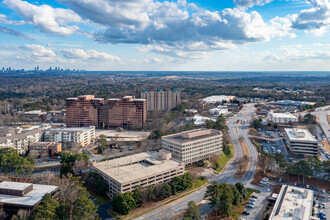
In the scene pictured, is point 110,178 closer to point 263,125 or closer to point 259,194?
point 259,194

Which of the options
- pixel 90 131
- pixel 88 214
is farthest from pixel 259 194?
pixel 90 131

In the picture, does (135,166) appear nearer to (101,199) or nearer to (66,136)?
(101,199)

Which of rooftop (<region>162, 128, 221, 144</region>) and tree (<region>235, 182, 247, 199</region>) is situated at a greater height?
rooftop (<region>162, 128, 221, 144</region>)

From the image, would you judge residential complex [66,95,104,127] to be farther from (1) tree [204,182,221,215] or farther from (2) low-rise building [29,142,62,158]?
(1) tree [204,182,221,215]

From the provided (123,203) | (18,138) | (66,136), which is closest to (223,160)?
(123,203)

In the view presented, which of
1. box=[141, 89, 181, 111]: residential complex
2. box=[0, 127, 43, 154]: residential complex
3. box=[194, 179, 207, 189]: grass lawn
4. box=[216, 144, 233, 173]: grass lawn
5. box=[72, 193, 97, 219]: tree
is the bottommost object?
box=[194, 179, 207, 189]: grass lawn

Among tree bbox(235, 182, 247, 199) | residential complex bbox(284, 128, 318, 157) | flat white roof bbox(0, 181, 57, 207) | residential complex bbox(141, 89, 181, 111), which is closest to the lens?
flat white roof bbox(0, 181, 57, 207)

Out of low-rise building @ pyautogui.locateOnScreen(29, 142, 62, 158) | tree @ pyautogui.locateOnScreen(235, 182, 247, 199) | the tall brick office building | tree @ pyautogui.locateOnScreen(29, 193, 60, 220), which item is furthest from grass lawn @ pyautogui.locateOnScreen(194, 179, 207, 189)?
the tall brick office building
